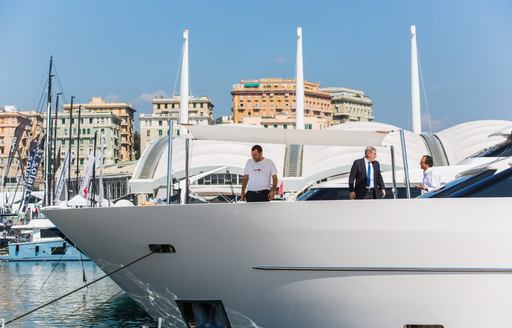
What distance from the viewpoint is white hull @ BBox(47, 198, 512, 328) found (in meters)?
8.54

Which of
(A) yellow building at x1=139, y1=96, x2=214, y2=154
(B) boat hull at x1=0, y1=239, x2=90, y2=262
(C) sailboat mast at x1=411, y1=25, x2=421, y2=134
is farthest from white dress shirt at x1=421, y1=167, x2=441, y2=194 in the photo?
(A) yellow building at x1=139, y1=96, x2=214, y2=154

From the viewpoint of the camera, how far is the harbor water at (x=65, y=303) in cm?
1794

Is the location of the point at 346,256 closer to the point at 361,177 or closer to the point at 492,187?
the point at 361,177

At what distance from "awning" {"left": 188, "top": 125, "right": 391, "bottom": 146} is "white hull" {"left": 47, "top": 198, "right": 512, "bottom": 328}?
5.05ft

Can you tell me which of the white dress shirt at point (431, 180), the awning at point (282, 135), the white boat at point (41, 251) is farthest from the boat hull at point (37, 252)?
the white dress shirt at point (431, 180)

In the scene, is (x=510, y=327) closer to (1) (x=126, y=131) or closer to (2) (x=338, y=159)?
(2) (x=338, y=159)

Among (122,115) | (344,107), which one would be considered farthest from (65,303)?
(344,107)

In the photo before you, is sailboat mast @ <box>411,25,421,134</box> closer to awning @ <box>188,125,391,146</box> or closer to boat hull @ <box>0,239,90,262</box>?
boat hull @ <box>0,239,90,262</box>

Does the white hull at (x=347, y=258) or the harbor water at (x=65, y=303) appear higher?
the white hull at (x=347, y=258)

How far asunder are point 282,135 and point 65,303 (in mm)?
13759

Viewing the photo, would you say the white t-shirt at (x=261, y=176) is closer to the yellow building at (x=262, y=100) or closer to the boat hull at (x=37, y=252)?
the boat hull at (x=37, y=252)

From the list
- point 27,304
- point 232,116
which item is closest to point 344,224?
point 27,304

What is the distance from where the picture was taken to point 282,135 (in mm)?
10414

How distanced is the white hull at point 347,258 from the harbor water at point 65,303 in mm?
5317
